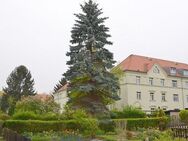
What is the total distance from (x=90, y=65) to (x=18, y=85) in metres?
43.8

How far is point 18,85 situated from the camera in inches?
3002

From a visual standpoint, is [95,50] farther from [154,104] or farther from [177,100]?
[177,100]

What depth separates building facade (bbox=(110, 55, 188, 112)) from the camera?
61.4 m

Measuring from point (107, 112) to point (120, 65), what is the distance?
94.3 ft

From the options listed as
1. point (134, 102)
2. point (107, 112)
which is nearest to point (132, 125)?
point (107, 112)

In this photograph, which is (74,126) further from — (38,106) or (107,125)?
(38,106)

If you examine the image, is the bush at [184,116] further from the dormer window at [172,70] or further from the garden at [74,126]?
the dormer window at [172,70]

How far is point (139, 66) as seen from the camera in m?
64.2

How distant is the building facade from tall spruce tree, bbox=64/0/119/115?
23707mm

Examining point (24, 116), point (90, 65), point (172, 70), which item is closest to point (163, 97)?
point (172, 70)

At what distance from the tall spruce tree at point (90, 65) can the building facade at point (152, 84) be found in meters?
23.7

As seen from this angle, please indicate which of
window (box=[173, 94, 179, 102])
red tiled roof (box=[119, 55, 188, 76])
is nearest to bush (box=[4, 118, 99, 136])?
red tiled roof (box=[119, 55, 188, 76])

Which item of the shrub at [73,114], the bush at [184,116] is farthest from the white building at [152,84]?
the shrub at [73,114]

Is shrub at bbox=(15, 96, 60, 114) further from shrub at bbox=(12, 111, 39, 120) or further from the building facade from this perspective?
the building facade
